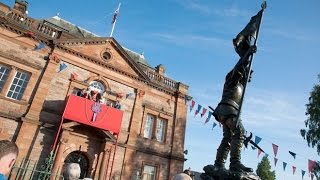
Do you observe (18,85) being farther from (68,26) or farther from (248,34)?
(248,34)

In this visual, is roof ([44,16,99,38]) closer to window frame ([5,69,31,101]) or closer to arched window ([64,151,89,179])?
window frame ([5,69,31,101])

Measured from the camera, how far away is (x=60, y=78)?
17.3 metres

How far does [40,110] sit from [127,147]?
5948 millimetres

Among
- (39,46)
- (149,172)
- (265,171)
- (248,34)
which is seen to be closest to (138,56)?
(39,46)

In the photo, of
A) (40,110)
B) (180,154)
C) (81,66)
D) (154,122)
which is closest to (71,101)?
(40,110)

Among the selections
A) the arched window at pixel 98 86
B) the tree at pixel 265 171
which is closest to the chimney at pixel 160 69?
the arched window at pixel 98 86

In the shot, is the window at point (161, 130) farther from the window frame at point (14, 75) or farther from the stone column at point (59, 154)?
the window frame at point (14, 75)

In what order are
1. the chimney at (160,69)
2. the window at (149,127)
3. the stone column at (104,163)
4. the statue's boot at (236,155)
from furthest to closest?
the chimney at (160,69) → the window at (149,127) → the stone column at (104,163) → the statue's boot at (236,155)

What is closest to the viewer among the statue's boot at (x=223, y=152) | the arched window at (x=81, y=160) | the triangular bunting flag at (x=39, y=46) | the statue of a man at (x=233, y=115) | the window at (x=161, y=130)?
the statue of a man at (x=233, y=115)

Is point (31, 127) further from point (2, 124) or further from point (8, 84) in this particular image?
point (8, 84)

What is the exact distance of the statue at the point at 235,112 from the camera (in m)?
4.51

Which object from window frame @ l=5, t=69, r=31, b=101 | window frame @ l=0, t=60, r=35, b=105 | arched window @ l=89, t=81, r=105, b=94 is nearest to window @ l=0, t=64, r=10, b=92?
window frame @ l=0, t=60, r=35, b=105

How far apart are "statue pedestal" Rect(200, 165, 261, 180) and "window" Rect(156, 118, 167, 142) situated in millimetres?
15765

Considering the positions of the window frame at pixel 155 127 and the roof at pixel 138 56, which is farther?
the roof at pixel 138 56
